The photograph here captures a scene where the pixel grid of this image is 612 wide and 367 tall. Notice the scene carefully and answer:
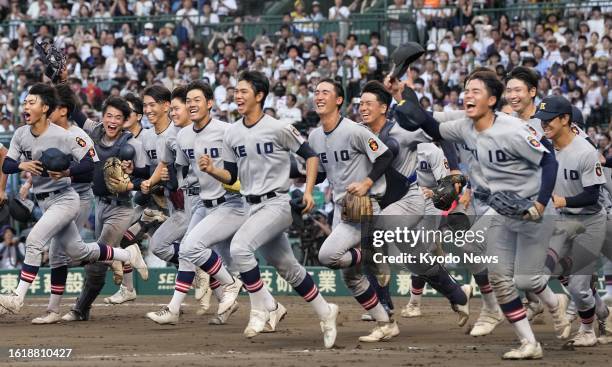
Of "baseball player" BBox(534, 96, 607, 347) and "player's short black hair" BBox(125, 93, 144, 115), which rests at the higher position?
"player's short black hair" BBox(125, 93, 144, 115)

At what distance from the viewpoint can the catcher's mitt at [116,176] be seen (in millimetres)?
13359

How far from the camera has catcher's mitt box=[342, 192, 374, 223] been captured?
1096 cm

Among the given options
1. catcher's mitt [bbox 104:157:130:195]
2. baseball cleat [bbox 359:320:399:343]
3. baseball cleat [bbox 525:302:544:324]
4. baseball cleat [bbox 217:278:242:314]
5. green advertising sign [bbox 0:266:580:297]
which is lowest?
green advertising sign [bbox 0:266:580:297]

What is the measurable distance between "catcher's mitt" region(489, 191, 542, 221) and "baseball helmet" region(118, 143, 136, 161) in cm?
504

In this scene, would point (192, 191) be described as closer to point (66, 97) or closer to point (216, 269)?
point (216, 269)

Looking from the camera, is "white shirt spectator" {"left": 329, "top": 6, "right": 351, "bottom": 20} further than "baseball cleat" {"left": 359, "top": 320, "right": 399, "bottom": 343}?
Yes

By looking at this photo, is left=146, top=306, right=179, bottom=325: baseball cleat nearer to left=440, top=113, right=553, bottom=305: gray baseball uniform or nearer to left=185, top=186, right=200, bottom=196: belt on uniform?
left=185, top=186, right=200, bottom=196: belt on uniform

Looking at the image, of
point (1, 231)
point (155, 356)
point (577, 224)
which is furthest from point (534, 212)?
point (1, 231)

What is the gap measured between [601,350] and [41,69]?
52.4 feet

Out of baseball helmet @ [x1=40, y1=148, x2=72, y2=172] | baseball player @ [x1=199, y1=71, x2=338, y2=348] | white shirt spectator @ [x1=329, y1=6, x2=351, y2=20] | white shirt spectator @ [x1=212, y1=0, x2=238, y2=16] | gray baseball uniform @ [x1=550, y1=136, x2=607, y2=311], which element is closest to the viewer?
gray baseball uniform @ [x1=550, y1=136, x2=607, y2=311]

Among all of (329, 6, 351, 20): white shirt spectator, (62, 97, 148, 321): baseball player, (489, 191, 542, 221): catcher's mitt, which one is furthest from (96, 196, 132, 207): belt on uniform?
(329, 6, 351, 20): white shirt spectator

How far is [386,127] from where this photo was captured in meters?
12.1

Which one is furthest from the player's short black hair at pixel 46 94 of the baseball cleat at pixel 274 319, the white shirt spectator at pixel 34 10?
the white shirt spectator at pixel 34 10

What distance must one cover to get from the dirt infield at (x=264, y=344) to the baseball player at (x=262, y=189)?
42 cm
